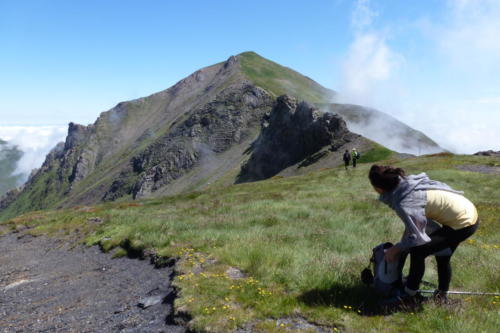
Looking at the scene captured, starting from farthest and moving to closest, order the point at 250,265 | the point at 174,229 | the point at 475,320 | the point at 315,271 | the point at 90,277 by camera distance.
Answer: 1. the point at 174,229
2. the point at 90,277
3. the point at 250,265
4. the point at 315,271
5. the point at 475,320

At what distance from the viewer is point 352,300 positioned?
23.6 feet

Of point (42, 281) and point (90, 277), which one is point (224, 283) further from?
point (42, 281)

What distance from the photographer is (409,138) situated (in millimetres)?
176250

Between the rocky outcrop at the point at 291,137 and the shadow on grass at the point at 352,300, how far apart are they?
7979 cm

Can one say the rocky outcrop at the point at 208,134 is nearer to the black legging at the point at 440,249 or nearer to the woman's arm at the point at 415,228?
the black legging at the point at 440,249

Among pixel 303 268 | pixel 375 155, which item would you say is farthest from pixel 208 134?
pixel 303 268

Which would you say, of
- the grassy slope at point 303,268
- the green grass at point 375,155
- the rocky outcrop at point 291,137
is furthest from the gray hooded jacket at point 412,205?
the rocky outcrop at point 291,137

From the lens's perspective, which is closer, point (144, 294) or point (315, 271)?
point (315, 271)

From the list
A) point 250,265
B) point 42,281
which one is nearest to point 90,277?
point 42,281

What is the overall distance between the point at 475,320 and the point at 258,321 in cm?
351

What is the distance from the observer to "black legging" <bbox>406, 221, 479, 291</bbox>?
21.1 ft

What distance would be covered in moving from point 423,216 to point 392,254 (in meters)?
0.95

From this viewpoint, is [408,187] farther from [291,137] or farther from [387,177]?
[291,137]

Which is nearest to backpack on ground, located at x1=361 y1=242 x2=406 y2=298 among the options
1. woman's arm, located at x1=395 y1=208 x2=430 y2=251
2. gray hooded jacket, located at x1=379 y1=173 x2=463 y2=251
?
gray hooded jacket, located at x1=379 y1=173 x2=463 y2=251
